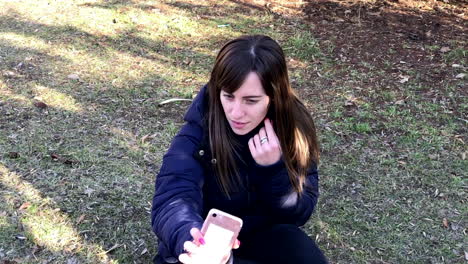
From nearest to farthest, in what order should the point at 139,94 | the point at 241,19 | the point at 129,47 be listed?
1. the point at 139,94
2. the point at 129,47
3. the point at 241,19

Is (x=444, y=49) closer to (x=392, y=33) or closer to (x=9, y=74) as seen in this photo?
(x=392, y=33)

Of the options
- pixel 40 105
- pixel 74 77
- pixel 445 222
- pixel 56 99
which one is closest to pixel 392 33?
pixel 445 222

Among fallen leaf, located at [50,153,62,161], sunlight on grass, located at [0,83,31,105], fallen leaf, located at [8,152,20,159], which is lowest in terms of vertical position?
fallen leaf, located at [8,152,20,159]

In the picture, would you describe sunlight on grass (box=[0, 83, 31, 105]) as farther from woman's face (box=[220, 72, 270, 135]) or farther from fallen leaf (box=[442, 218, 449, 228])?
fallen leaf (box=[442, 218, 449, 228])

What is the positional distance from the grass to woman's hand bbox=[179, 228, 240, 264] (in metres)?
1.20

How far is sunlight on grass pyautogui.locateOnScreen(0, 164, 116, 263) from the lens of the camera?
3.05 meters

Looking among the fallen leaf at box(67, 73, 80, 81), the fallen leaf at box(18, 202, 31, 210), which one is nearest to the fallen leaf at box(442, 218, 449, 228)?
the fallen leaf at box(18, 202, 31, 210)

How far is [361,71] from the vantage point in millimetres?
5184

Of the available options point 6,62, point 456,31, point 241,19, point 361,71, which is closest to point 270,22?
point 241,19

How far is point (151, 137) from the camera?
13.5ft

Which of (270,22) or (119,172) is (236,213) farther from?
(270,22)

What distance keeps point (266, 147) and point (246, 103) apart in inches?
8.2

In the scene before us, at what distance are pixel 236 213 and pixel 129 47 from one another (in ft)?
11.6

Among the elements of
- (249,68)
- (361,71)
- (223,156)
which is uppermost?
(249,68)
